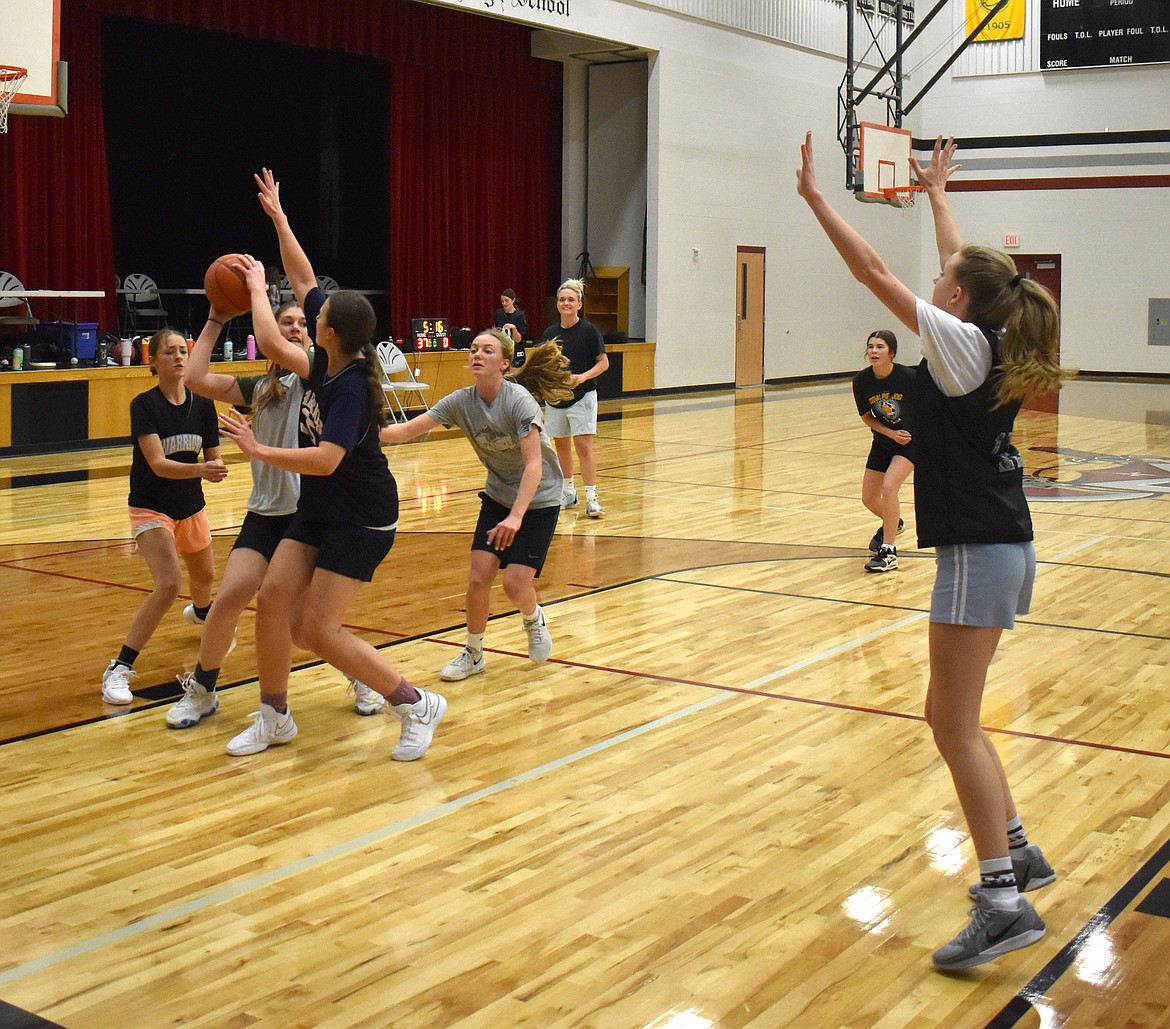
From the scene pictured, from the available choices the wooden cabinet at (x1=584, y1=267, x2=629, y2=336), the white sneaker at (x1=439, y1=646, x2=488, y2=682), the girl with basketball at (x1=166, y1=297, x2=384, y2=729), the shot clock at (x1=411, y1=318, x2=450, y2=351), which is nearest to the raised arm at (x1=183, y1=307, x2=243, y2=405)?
the girl with basketball at (x1=166, y1=297, x2=384, y2=729)

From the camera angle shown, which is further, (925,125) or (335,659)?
(925,125)

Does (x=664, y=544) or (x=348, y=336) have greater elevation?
(x=348, y=336)

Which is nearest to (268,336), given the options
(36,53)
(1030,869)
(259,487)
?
(259,487)

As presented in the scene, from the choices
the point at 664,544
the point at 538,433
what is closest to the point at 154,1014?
the point at 538,433

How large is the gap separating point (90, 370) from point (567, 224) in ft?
32.2

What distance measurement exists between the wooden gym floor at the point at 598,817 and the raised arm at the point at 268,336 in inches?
52.9

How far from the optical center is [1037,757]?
4688 mm

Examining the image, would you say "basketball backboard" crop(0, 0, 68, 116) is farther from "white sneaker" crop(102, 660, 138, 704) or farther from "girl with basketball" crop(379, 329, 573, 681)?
"white sneaker" crop(102, 660, 138, 704)

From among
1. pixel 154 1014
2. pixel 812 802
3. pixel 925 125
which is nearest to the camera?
pixel 154 1014

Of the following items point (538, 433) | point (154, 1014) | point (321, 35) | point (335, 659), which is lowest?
point (154, 1014)

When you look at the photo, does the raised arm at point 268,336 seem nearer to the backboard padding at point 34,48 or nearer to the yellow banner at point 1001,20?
the backboard padding at point 34,48

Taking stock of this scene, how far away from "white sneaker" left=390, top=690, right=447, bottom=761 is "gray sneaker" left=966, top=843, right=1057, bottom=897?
2045 millimetres

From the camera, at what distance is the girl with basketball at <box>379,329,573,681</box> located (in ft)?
17.8

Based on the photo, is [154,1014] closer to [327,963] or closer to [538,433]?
[327,963]
